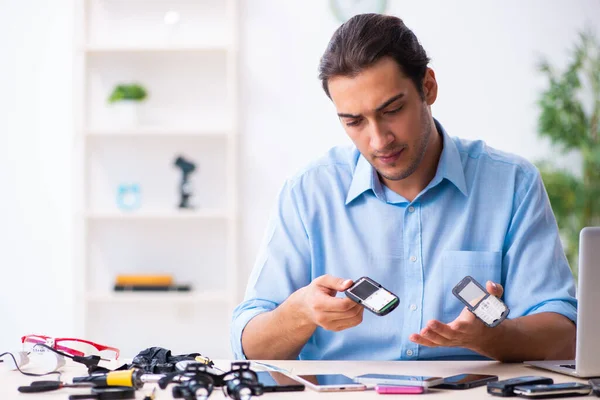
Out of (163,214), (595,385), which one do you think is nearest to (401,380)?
(595,385)

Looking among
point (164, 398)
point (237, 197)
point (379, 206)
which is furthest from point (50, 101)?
Result: point (164, 398)

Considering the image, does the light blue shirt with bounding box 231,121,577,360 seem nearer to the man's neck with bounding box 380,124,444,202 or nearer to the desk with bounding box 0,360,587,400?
the man's neck with bounding box 380,124,444,202

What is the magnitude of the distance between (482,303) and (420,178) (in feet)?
1.63

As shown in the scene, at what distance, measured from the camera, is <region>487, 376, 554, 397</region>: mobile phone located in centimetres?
120

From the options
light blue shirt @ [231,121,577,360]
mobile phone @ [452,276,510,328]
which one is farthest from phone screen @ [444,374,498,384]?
light blue shirt @ [231,121,577,360]

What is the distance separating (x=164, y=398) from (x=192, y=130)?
2627mm

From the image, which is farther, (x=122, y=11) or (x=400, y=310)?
(x=122, y=11)

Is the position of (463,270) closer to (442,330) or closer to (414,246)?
A: (414,246)

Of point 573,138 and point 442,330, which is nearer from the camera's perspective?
point 442,330

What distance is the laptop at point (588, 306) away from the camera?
4.09ft

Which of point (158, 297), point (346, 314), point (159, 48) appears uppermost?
point (159, 48)

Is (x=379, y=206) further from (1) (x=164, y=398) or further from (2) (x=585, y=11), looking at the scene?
(2) (x=585, y=11)

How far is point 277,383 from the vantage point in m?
1.26

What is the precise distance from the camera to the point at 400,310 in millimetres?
1748
